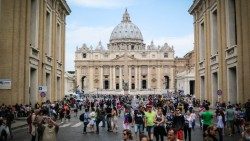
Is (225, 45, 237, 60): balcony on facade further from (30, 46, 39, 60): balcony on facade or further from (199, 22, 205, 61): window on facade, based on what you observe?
(30, 46, 39, 60): balcony on facade

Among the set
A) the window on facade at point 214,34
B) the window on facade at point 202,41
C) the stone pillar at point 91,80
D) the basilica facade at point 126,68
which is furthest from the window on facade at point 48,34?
the stone pillar at point 91,80

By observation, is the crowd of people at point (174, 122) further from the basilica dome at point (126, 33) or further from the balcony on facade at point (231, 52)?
the basilica dome at point (126, 33)

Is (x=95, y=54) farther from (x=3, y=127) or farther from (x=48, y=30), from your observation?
(x=3, y=127)

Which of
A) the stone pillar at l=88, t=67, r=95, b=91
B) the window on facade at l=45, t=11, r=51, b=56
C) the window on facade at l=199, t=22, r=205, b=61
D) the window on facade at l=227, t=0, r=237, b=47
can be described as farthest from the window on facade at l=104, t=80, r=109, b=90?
the window on facade at l=227, t=0, r=237, b=47

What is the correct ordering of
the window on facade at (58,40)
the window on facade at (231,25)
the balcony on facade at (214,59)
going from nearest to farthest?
the window on facade at (231,25)
the balcony on facade at (214,59)
the window on facade at (58,40)

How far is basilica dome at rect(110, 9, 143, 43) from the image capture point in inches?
7347

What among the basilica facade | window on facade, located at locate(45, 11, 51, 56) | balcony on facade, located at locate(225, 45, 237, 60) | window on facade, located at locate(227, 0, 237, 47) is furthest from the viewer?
the basilica facade

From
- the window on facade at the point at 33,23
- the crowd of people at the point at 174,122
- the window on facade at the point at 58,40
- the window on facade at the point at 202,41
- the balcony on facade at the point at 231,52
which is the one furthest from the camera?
the window on facade at the point at 58,40

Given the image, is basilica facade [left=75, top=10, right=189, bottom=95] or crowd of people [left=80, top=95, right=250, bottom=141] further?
basilica facade [left=75, top=10, right=189, bottom=95]

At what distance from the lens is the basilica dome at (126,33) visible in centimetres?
18662

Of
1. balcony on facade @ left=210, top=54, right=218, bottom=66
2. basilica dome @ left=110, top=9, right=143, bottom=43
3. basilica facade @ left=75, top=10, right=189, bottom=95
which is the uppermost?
basilica dome @ left=110, top=9, right=143, bottom=43

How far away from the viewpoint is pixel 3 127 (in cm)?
1552

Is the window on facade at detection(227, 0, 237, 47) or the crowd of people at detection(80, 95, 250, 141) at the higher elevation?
the window on facade at detection(227, 0, 237, 47)

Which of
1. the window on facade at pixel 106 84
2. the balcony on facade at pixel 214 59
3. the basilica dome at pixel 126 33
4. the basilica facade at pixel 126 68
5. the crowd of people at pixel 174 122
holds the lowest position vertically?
the crowd of people at pixel 174 122
